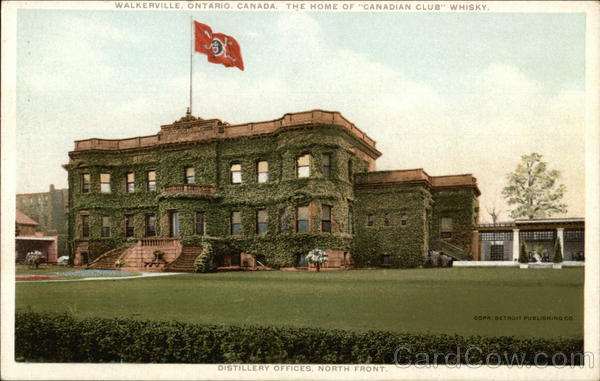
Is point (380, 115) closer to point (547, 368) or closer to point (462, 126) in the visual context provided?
point (462, 126)

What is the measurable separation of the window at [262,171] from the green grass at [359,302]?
5.06 m

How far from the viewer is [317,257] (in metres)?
14.9

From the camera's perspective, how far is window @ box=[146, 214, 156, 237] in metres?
15.6

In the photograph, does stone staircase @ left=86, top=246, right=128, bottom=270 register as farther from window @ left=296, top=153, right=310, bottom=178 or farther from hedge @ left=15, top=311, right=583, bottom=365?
window @ left=296, top=153, right=310, bottom=178

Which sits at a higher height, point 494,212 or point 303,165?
point 303,165

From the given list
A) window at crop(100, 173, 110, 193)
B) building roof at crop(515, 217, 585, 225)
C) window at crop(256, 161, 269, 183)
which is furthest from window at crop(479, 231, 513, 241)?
window at crop(100, 173, 110, 193)

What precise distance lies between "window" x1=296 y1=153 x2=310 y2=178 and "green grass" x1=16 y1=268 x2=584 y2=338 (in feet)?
17.4

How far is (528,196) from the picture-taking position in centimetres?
1095

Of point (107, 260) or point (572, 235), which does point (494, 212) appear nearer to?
point (572, 235)

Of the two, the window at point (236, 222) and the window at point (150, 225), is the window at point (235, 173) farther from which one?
the window at point (150, 225)

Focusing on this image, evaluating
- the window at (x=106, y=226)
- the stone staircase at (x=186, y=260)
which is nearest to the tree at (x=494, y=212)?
the stone staircase at (x=186, y=260)

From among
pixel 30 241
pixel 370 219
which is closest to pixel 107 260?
pixel 30 241

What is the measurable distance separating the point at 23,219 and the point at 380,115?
9286 millimetres

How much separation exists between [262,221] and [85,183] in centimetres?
600
